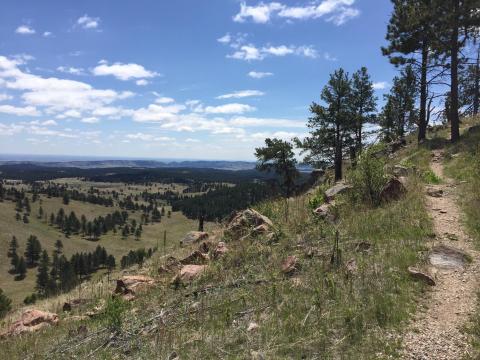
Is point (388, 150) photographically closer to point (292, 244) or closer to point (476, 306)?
point (292, 244)

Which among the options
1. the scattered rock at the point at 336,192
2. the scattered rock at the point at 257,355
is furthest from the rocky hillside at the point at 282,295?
the scattered rock at the point at 336,192

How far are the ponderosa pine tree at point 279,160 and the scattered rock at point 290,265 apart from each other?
137ft

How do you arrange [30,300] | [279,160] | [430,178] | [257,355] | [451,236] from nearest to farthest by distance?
[257,355]
[451,236]
[430,178]
[30,300]
[279,160]

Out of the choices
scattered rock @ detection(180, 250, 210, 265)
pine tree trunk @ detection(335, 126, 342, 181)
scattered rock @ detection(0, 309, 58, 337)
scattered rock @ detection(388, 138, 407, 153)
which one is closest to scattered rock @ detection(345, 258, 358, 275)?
scattered rock @ detection(180, 250, 210, 265)

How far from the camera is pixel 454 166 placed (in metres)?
19.1

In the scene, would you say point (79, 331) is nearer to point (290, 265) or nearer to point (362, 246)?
point (290, 265)

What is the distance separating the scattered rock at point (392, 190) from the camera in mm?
13469

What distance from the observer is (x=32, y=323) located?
10.9 m

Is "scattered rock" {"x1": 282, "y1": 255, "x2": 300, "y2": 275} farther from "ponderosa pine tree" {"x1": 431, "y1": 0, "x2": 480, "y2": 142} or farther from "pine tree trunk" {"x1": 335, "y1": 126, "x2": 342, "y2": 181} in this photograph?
"pine tree trunk" {"x1": 335, "y1": 126, "x2": 342, "y2": 181}

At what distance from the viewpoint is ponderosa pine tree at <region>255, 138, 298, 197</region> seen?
51750 mm

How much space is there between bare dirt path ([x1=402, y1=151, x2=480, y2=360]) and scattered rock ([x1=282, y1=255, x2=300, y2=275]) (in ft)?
9.65

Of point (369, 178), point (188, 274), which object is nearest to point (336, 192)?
point (369, 178)

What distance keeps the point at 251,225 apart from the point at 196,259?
251 cm

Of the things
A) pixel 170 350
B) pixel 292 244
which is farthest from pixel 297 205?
pixel 170 350
